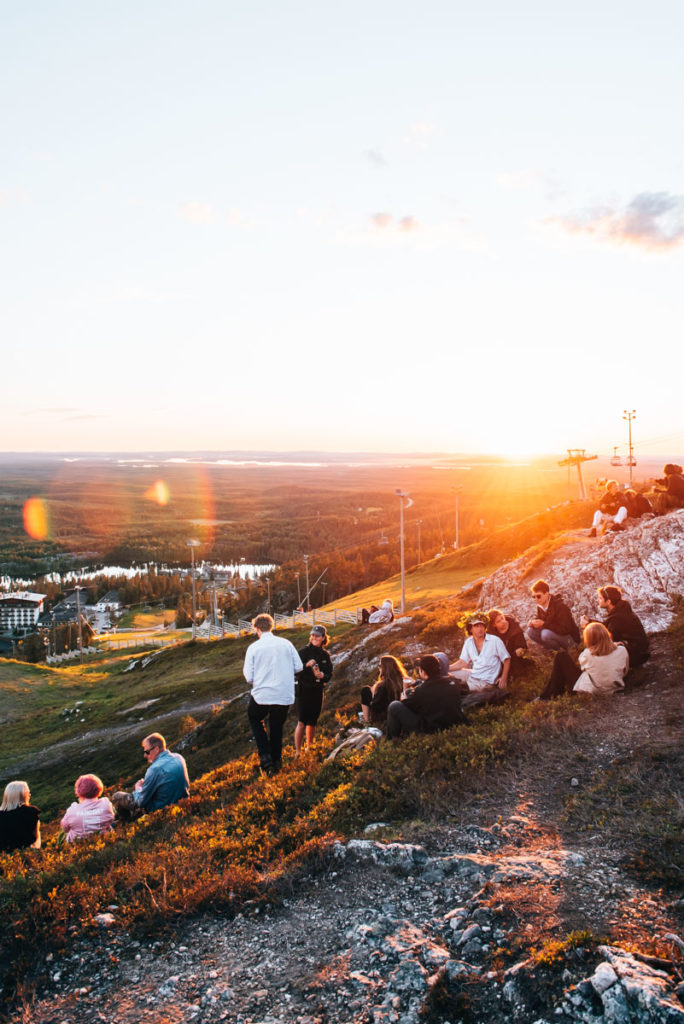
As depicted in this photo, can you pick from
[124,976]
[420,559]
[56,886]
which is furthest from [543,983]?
[420,559]

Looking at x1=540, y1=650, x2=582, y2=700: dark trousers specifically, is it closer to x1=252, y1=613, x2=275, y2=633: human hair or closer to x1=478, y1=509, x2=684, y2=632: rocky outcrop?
x1=478, y1=509, x2=684, y2=632: rocky outcrop

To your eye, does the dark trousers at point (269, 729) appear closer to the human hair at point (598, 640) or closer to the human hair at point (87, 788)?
the human hair at point (87, 788)

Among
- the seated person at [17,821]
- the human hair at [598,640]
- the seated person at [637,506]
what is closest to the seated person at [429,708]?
the human hair at [598,640]

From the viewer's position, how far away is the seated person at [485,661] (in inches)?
431

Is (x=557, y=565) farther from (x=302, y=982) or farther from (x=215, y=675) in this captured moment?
(x=215, y=675)

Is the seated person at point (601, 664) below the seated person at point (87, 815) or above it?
above

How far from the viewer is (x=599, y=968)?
14.0 feet

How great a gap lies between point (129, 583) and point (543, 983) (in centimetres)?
16540

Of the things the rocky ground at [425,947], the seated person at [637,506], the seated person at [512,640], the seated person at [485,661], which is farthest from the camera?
the seated person at [637,506]

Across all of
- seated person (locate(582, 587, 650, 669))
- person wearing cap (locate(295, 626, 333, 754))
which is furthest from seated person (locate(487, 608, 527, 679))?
person wearing cap (locate(295, 626, 333, 754))

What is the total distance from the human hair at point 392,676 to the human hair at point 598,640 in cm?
312

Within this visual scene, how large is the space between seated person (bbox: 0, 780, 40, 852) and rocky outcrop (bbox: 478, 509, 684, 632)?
1116 centimetres

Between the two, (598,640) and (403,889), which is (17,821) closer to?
(403,889)

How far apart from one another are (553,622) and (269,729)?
578cm
